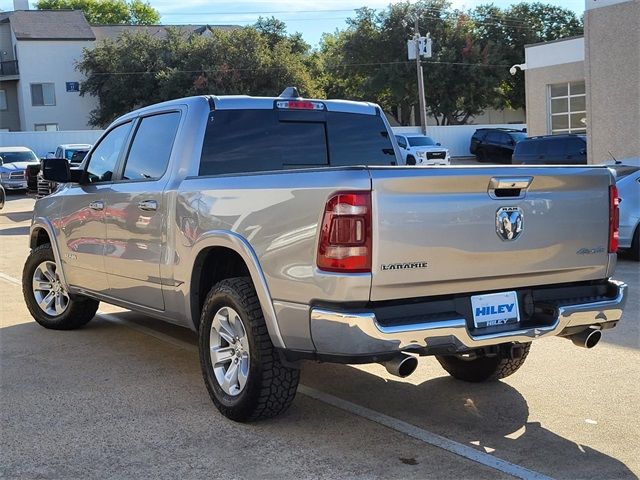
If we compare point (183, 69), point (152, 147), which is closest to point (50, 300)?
point (152, 147)

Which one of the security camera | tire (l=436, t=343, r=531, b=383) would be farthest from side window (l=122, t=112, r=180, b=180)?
the security camera

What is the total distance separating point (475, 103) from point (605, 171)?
51.7 m

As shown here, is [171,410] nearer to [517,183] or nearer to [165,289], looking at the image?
[165,289]

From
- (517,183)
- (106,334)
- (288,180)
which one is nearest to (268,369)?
(288,180)

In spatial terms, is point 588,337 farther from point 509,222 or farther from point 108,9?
point 108,9

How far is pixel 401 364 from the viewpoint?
168 inches

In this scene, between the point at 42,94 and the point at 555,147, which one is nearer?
the point at 555,147

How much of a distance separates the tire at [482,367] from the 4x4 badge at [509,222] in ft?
4.60

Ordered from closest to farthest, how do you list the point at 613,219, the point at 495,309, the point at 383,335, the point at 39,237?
the point at 383,335 → the point at 495,309 → the point at 613,219 → the point at 39,237

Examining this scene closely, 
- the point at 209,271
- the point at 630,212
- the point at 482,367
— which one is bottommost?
the point at 482,367

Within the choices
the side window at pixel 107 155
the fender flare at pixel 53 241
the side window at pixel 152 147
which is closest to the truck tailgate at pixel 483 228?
the side window at pixel 152 147

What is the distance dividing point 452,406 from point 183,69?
47901 millimetres

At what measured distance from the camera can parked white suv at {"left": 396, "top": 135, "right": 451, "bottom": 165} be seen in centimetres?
3328

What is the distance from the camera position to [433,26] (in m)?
55.8
